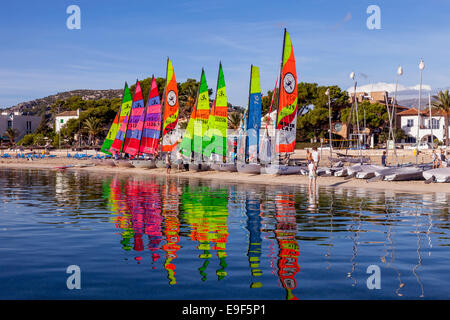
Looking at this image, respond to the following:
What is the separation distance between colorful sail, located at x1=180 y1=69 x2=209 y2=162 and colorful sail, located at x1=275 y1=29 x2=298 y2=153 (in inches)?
436

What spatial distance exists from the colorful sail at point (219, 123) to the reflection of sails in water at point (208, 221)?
1724cm

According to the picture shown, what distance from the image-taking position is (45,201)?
2314cm

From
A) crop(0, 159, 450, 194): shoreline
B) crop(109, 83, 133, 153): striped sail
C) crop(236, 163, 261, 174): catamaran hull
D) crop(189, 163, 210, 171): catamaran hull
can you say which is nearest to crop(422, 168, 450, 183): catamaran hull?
crop(0, 159, 450, 194): shoreline

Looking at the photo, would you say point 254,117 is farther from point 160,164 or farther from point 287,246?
point 287,246

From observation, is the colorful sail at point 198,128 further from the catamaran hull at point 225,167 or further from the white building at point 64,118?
the white building at point 64,118

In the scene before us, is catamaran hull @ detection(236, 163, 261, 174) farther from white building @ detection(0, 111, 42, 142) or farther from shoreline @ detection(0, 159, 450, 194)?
white building @ detection(0, 111, 42, 142)

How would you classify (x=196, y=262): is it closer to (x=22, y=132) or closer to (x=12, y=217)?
(x=12, y=217)

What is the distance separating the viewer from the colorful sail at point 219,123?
148ft

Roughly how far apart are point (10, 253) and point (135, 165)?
133 feet

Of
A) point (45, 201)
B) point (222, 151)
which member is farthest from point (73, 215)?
point (222, 151)

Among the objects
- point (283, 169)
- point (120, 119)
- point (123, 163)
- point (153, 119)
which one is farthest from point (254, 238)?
point (120, 119)

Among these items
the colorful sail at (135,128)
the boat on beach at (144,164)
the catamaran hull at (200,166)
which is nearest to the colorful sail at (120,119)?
the colorful sail at (135,128)

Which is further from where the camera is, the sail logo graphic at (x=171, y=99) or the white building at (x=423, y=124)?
the white building at (x=423, y=124)

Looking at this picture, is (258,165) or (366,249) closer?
(366,249)
